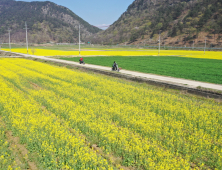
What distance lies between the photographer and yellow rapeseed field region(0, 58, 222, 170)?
6.12 meters

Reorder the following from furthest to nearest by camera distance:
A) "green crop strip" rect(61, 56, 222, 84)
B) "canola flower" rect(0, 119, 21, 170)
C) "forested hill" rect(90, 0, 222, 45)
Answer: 1. "forested hill" rect(90, 0, 222, 45)
2. "green crop strip" rect(61, 56, 222, 84)
3. "canola flower" rect(0, 119, 21, 170)

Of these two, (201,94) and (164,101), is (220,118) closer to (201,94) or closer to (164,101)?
(164,101)

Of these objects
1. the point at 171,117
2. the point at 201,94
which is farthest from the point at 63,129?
the point at 201,94

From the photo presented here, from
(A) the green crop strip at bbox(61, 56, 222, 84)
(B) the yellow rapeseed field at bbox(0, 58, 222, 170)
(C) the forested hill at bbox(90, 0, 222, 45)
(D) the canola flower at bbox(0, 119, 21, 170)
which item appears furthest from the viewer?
(C) the forested hill at bbox(90, 0, 222, 45)

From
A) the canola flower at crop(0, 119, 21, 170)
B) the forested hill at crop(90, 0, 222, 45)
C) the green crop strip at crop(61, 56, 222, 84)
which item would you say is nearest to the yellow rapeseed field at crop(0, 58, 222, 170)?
the canola flower at crop(0, 119, 21, 170)

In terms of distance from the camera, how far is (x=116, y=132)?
7680 millimetres

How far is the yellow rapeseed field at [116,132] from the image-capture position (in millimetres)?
6121

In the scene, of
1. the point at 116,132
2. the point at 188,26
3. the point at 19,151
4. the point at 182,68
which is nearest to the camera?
the point at 19,151

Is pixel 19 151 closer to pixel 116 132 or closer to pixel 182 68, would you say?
pixel 116 132

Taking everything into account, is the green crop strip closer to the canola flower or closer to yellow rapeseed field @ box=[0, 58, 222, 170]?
yellow rapeseed field @ box=[0, 58, 222, 170]

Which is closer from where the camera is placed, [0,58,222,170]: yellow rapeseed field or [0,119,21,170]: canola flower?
[0,119,21,170]: canola flower

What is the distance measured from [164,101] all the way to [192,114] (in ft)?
8.54

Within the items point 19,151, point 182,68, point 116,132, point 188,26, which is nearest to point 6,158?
point 19,151

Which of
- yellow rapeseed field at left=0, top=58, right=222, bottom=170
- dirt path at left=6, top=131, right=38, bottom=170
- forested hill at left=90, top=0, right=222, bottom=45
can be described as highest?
forested hill at left=90, top=0, right=222, bottom=45
